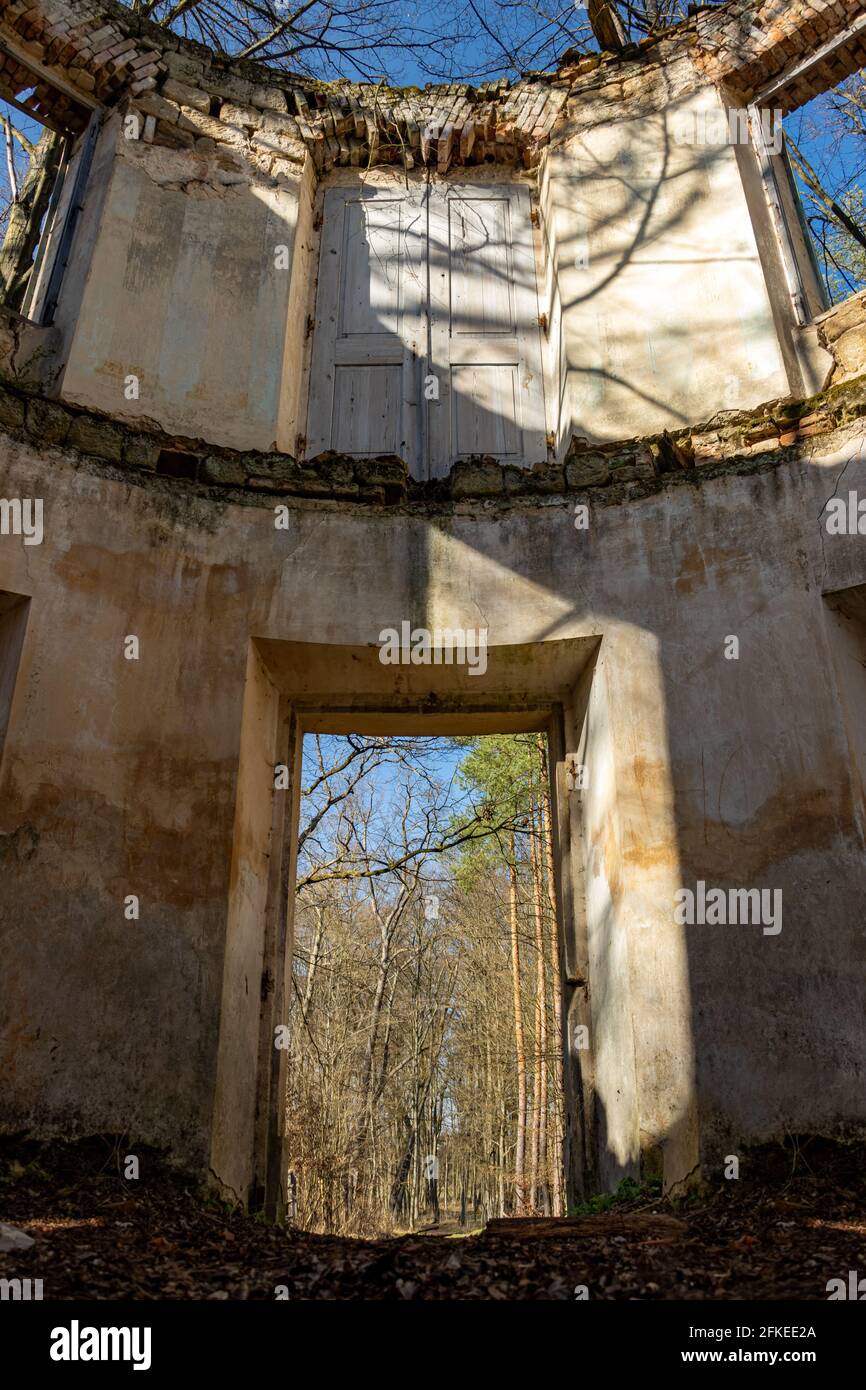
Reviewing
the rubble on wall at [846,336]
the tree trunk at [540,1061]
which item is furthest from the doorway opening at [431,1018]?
the rubble on wall at [846,336]

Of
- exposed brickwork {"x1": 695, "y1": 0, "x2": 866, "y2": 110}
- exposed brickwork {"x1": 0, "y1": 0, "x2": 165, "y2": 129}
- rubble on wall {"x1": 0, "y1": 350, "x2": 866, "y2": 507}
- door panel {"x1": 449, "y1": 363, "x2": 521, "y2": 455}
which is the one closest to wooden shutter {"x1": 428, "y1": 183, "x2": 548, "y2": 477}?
door panel {"x1": 449, "y1": 363, "x2": 521, "y2": 455}

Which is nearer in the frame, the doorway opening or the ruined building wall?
the ruined building wall

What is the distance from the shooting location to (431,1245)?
398cm

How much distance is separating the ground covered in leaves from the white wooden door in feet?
17.2

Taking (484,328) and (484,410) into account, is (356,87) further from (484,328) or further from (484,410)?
(484,410)

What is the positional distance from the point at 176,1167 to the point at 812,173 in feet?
40.9

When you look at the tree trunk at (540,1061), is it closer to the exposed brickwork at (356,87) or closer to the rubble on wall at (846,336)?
the rubble on wall at (846,336)

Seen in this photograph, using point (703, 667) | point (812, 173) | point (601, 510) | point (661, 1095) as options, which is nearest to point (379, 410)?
point (601, 510)

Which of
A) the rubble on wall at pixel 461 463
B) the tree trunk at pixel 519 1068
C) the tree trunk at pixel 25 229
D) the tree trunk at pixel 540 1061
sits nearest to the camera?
the rubble on wall at pixel 461 463

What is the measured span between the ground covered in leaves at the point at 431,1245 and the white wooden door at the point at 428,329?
5.23m

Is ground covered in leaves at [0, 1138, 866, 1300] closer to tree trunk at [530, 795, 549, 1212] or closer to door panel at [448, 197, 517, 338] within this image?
door panel at [448, 197, 517, 338]

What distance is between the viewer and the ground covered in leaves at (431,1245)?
3.41 meters

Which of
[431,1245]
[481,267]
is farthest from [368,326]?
[431,1245]

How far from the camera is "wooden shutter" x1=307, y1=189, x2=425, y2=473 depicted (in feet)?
25.8
